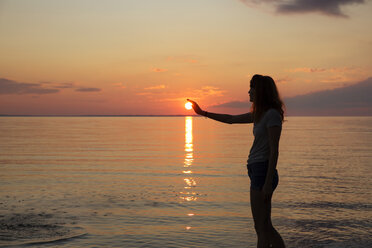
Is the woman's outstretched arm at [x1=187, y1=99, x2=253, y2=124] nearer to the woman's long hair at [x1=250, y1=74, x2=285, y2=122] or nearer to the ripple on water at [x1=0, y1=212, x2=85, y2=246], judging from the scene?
the woman's long hair at [x1=250, y1=74, x2=285, y2=122]

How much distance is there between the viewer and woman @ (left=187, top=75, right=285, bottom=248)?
4855 mm

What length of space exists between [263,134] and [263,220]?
106 cm

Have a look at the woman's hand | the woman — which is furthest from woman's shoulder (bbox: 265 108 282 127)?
the woman's hand

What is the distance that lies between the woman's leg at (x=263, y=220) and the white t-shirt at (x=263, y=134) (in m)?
0.42

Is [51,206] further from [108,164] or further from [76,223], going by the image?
[108,164]

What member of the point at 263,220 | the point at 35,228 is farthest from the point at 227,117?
the point at 35,228

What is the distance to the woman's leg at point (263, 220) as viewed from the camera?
4984 mm

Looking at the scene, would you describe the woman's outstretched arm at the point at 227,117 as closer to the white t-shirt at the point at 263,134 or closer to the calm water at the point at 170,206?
the white t-shirt at the point at 263,134

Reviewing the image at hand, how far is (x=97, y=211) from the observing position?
12023mm

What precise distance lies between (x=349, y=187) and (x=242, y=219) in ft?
25.4

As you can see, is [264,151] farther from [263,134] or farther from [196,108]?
[196,108]

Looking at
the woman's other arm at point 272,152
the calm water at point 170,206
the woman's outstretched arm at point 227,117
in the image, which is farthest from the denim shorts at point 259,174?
the calm water at point 170,206

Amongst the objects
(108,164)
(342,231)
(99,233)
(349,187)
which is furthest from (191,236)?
(108,164)

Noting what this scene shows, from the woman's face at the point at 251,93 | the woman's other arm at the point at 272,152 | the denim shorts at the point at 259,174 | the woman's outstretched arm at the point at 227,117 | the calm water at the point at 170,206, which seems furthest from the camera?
the calm water at the point at 170,206
